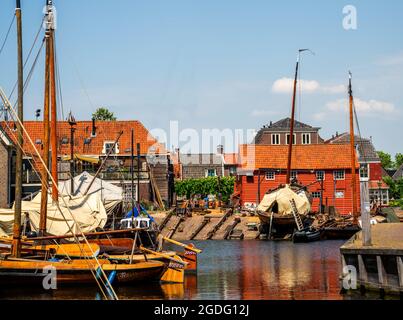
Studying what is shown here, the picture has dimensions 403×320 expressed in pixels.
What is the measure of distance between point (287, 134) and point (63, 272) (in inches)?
3102

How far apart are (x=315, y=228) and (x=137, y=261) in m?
37.2

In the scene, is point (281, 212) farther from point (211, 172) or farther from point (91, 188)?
point (211, 172)

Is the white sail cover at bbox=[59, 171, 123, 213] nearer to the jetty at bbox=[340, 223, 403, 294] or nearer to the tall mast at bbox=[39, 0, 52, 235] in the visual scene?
the tall mast at bbox=[39, 0, 52, 235]

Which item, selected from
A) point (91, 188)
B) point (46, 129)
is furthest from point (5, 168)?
point (46, 129)

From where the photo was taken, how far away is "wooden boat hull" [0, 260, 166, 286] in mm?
33531

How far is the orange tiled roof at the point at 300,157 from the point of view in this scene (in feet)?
303

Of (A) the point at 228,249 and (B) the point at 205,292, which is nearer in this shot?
(B) the point at 205,292

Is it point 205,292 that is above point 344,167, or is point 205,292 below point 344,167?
below

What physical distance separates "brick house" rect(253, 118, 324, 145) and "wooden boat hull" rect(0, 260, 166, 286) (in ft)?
253

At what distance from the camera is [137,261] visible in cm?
3572

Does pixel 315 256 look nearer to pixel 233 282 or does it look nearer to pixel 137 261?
pixel 233 282

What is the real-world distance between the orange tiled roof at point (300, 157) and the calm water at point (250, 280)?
3367 cm
